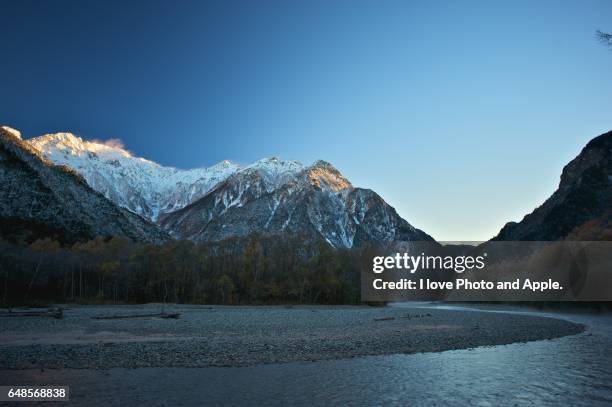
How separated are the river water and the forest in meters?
79.8

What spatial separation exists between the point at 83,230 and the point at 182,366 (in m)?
154

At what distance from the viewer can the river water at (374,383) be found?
13820mm

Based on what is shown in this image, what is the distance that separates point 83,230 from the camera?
15538 centimetres

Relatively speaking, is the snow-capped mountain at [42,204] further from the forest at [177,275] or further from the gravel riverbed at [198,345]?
the gravel riverbed at [198,345]

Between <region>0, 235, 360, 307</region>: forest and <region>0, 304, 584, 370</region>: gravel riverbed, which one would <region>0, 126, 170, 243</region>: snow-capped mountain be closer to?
<region>0, 235, 360, 307</region>: forest

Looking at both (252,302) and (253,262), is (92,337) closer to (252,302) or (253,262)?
(252,302)

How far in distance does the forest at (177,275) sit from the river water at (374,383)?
79.8 m

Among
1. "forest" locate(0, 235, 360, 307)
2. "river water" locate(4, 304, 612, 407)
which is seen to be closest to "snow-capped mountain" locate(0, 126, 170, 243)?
"forest" locate(0, 235, 360, 307)

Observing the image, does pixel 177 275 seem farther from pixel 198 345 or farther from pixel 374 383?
pixel 374 383

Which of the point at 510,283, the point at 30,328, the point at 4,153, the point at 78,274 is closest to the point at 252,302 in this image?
the point at 78,274

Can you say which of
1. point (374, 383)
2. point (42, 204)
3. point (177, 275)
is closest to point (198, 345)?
point (374, 383)

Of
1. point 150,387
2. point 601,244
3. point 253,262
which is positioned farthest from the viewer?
point 253,262

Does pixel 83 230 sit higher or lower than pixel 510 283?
higher

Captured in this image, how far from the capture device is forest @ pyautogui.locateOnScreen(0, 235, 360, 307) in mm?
90562
